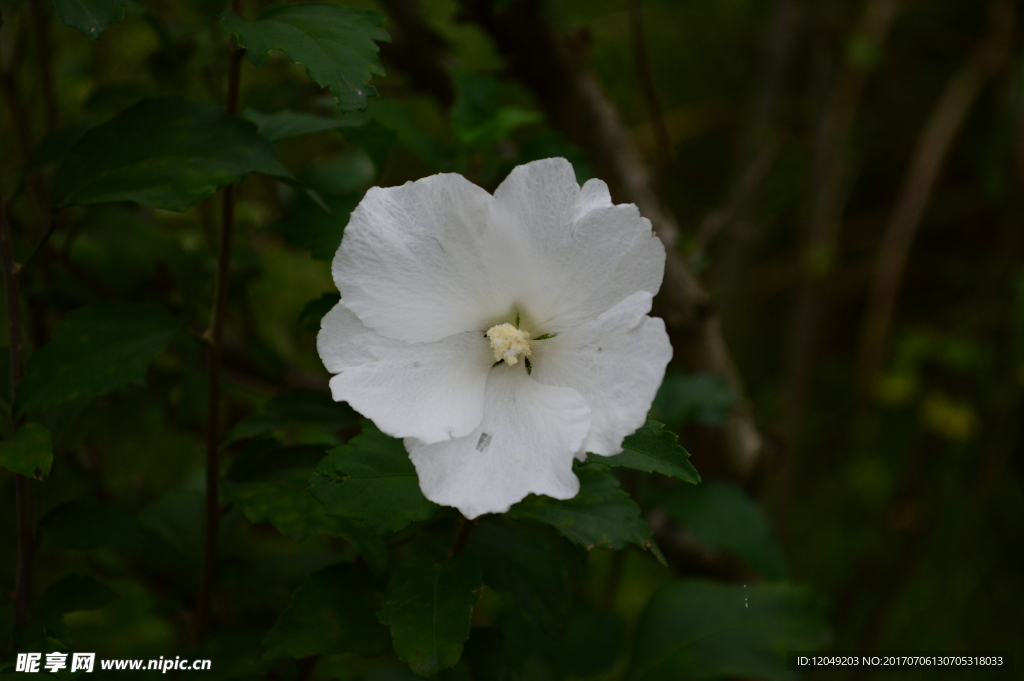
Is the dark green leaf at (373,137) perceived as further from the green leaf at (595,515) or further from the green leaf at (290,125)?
the green leaf at (595,515)

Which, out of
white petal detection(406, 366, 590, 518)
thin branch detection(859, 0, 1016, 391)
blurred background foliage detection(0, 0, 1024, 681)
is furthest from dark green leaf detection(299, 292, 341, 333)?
thin branch detection(859, 0, 1016, 391)

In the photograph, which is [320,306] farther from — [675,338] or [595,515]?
[675,338]

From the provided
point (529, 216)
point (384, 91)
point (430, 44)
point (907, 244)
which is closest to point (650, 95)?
point (430, 44)

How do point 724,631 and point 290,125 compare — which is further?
point 724,631

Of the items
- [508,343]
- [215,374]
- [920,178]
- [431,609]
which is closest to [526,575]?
[431,609]

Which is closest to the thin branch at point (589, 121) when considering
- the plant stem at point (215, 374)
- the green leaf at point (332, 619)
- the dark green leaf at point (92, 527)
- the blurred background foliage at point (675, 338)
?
the blurred background foliage at point (675, 338)

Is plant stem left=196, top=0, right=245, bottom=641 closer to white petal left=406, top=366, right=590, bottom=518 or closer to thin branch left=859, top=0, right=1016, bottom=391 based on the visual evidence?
white petal left=406, top=366, right=590, bottom=518
